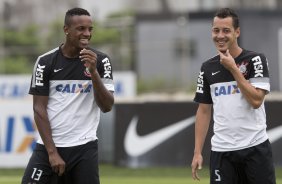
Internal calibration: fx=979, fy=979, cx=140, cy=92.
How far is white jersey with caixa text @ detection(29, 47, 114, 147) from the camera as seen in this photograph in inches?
313

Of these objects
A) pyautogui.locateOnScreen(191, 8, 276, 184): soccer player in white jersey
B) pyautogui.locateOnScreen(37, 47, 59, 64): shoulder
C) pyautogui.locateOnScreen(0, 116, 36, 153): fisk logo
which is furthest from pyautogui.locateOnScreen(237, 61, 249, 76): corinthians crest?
pyautogui.locateOnScreen(0, 116, 36, 153): fisk logo

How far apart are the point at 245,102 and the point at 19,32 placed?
26.9m

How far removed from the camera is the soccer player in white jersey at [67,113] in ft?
26.0

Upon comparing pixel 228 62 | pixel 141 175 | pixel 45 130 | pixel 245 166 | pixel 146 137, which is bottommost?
pixel 141 175

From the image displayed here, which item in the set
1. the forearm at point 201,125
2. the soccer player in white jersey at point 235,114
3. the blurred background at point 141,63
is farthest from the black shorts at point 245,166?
the blurred background at point 141,63

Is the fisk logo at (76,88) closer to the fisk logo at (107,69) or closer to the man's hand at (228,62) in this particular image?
the fisk logo at (107,69)

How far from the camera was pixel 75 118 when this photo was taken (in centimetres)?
796

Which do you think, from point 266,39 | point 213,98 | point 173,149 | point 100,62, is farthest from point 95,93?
point 266,39

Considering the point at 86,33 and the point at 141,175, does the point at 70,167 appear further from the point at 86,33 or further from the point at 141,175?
the point at 141,175

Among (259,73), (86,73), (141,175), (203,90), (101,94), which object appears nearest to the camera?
(101,94)

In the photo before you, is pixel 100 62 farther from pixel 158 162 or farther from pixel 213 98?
pixel 158 162

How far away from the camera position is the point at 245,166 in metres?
7.96

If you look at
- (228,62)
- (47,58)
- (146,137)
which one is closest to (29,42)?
(146,137)

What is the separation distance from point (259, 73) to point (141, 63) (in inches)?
881
